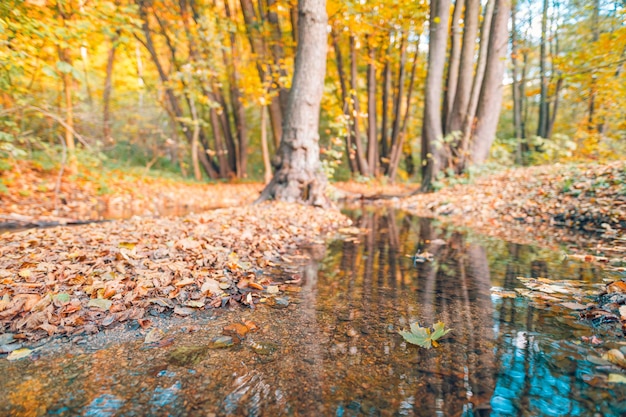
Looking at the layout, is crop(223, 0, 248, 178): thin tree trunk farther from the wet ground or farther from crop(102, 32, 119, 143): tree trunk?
the wet ground

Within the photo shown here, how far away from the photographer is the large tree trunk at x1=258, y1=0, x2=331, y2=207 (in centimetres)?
566

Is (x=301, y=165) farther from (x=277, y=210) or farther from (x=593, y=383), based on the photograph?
(x=593, y=383)

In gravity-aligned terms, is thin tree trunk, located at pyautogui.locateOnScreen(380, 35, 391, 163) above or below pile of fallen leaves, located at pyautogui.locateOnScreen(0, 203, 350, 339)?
above

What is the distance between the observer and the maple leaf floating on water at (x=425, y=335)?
1481 mm

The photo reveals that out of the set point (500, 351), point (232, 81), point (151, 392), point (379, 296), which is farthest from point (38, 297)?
point (232, 81)

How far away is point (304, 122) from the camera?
5832mm

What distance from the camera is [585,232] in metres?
4.21

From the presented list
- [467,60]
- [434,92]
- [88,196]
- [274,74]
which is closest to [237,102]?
[274,74]

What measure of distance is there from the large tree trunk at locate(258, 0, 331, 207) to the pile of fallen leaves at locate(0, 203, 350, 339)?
2498mm

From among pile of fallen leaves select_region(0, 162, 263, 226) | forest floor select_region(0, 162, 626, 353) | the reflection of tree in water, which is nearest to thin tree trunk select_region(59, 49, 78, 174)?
pile of fallen leaves select_region(0, 162, 263, 226)

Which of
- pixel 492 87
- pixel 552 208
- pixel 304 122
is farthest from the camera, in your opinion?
pixel 492 87

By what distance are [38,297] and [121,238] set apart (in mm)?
1143

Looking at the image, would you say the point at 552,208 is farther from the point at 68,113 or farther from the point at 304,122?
the point at 68,113

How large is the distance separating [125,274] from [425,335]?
1867 mm
